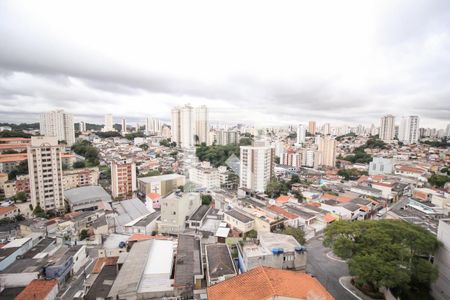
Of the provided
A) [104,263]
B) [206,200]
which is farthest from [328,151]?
[104,263]

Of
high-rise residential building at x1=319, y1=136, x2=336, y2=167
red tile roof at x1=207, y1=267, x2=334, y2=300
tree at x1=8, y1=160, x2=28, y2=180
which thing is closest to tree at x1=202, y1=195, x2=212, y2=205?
red tile roof at x1=207, y1=267, x2=334, y2=300

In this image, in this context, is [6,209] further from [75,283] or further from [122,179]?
[75,283]

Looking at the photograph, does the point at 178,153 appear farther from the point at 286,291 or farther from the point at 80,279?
the point at 286,291

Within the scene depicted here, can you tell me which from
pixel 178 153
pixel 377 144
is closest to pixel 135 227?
pixel 178 153

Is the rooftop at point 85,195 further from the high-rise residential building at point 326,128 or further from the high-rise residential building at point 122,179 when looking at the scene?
the high-rise residential building at point 326,128

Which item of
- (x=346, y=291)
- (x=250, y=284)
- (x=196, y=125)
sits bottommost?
(x=346, y=291)
